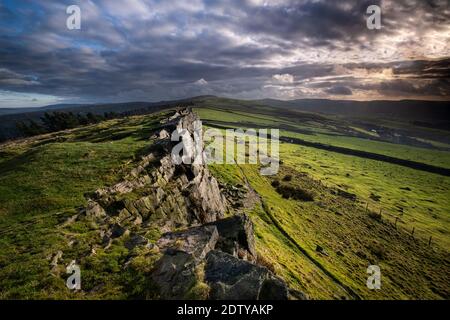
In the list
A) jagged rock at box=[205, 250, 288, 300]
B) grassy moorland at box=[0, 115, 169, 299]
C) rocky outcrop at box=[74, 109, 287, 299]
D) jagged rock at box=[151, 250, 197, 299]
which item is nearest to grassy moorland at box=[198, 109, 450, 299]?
rocky outcrop at box=[74, 109, 287, 299]

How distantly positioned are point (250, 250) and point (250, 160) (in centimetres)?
9169

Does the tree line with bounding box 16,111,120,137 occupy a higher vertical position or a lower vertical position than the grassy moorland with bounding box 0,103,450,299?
higher

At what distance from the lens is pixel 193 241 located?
Result: 2177 cm

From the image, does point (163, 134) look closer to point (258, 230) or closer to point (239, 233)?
point (258, 230)

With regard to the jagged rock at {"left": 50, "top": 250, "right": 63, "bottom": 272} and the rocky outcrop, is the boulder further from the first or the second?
the jagged rock at {"left": 50, "top": 250, "right": 63, "bottom": 272}

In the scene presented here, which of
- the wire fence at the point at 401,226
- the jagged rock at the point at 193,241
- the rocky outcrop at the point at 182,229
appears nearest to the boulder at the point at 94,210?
the rocky outcrop at the point at 182,229

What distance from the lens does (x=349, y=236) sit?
79.5 metres

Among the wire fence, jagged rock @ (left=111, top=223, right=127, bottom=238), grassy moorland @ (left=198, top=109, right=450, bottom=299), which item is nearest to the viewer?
jagged rock @ (left=111, top=223, right=127, bottom=238)

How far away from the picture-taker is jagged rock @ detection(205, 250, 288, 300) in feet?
52.2

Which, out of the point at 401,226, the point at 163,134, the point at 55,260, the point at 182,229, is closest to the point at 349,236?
the point at 401,226

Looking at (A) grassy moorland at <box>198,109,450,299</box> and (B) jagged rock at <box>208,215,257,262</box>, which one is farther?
(A) grassy moorland at <box>198,109,450,299</box>

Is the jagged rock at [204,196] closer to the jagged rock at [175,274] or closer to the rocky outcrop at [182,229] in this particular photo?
the rocky outcrop at [182,229]

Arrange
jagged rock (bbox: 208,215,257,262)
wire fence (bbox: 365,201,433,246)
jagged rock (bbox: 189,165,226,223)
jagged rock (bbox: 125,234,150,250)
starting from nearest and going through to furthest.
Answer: jagged rock (bbox: 125,234,150,250), jagged rock (bbox: 208,215,257,262), jagged rock (bbox: 189,165,226,223), wire fence (bbox: 365,201,433,246)

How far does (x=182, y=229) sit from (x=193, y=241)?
25.0ft
